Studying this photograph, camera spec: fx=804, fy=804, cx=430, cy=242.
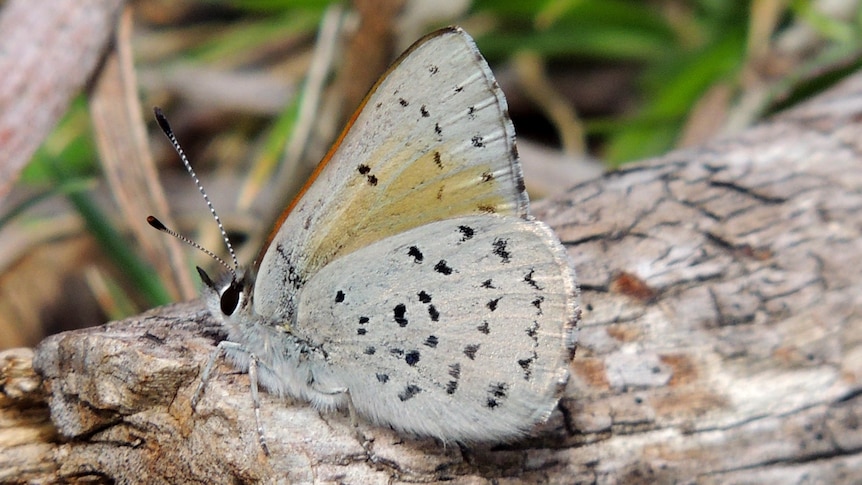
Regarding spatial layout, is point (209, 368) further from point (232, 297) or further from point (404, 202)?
point (404, 202)

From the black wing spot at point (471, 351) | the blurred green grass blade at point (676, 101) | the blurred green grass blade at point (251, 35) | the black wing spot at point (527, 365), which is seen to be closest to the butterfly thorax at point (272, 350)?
the black wing spot at point (471, 351)

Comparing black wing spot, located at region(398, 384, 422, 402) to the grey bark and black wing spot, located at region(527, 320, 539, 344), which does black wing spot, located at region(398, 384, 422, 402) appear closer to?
the grey bark

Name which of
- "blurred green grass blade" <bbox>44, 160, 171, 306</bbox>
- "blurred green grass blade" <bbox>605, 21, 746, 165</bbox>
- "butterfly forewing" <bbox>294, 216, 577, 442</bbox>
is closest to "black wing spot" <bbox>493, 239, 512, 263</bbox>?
"butterfly forewing" <bbox>294, 216, 577, 442</bbox>

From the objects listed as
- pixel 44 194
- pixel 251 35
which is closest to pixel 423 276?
pixel 44 194

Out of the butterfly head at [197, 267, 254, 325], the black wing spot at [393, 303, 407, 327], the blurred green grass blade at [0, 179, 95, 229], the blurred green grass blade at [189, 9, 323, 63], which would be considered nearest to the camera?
the black wing spot at [393, 303, 407, 327]

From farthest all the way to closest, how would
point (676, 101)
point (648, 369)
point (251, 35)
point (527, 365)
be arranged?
point (251, 35)
point (676, 101)
point (648, 369)
point (527, 365)

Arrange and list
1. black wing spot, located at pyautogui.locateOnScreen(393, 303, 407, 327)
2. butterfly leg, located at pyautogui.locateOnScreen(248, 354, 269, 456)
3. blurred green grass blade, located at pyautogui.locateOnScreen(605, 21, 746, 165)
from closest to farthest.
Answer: butterfly leg, located at pyautogui.locateOnScreen(248, 354, 269, 456), black wing spot, located at pyautogui.locateOnScreen(393, 303, 407, 327), blurred green grass blade, located at pyautogui.locateOnScreen(605, 21, 746, 165)

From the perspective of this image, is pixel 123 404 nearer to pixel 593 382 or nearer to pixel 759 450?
pixel 593 382
